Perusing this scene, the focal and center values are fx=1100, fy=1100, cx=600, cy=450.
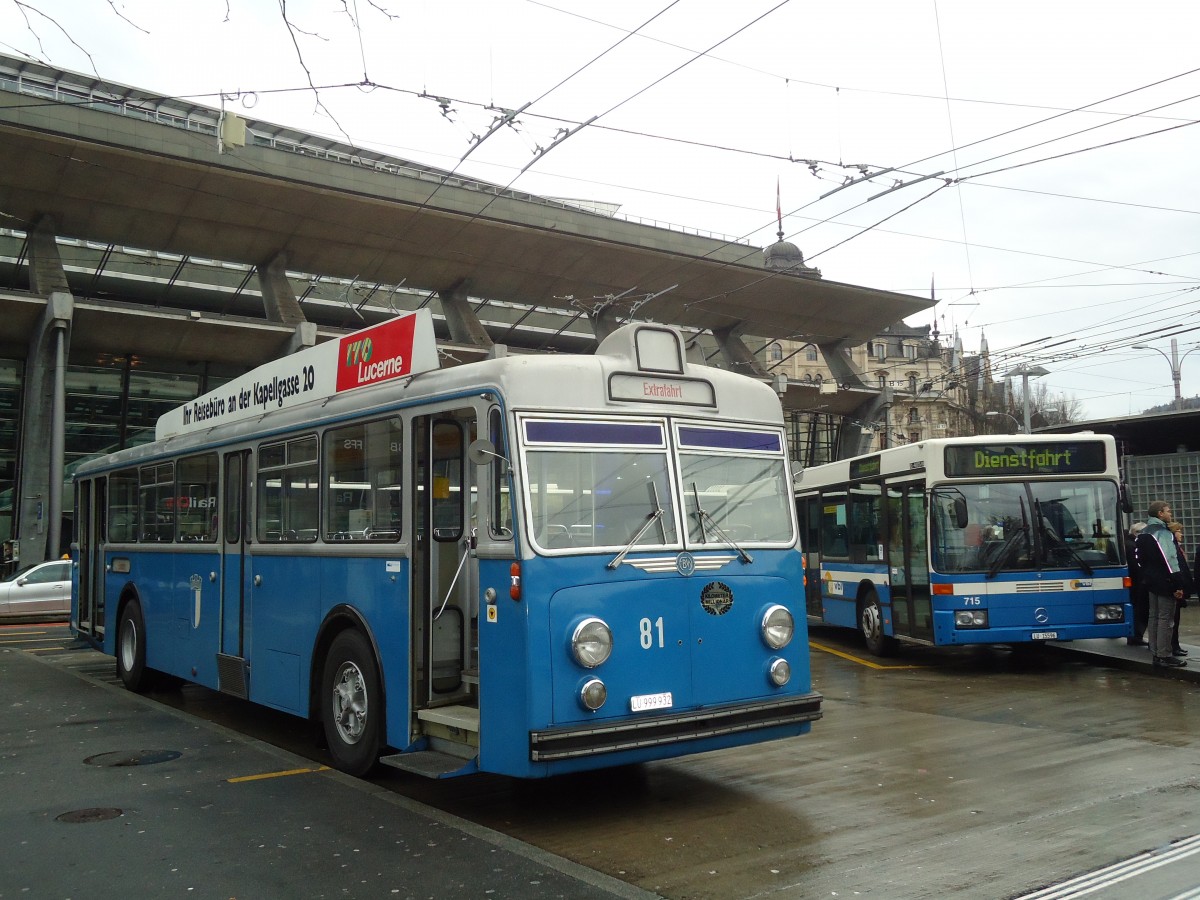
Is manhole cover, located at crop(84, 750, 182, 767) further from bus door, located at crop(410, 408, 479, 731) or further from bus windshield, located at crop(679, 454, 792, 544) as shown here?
bus windshield, located at crop(679, 454, 792, 544)

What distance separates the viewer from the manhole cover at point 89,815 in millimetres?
7000

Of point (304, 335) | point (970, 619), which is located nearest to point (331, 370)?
point (970, 619)

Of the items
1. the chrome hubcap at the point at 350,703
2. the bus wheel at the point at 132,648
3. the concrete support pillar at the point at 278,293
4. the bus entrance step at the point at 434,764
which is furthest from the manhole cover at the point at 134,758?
the concrete support pillar at the point at 278,293

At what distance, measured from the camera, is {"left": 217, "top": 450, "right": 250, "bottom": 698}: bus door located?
10039 mm

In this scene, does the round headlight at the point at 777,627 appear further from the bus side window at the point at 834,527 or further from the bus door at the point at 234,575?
the bus side window at the point at 834,527

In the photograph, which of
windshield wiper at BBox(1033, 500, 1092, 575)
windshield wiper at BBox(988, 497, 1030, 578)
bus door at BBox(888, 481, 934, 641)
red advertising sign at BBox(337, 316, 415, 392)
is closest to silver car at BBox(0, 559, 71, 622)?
bus door at BBox(888, 481, 934, 641)

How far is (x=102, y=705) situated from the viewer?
39.7 feet

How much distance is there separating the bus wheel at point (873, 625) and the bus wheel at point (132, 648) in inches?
386

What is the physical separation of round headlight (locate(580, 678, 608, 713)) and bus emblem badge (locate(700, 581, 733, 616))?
0.98 m

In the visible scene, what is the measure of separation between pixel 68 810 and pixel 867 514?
38.7 feet

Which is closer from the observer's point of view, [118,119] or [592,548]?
[592,548]

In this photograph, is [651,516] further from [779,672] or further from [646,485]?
[779,672]

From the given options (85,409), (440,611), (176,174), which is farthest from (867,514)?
(85,409)

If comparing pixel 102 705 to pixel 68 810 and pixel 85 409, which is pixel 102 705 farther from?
pixel 85 409
